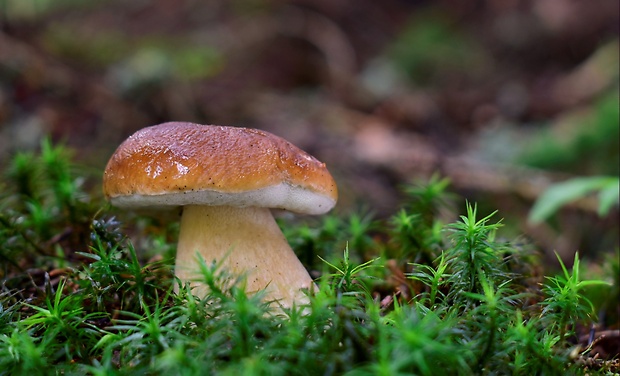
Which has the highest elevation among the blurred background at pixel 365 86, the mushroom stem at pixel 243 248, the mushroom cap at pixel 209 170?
the blurred background at pixel 365 86

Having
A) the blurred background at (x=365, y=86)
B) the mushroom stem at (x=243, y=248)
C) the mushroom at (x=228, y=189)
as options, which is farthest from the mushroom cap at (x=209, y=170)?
the blurred background at (x=365, y=86)

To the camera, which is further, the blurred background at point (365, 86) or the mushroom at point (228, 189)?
the blurred background at point (365, 86)

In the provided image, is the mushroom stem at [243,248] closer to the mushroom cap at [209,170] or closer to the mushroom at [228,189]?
the mushroom at [228,189]

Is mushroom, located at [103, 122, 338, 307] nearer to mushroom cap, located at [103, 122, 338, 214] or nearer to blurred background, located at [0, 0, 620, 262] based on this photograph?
mushroom cap, located at [103, 122, 338, 214]

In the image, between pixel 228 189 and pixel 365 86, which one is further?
pixel 365 86

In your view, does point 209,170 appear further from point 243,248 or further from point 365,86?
point 365,86

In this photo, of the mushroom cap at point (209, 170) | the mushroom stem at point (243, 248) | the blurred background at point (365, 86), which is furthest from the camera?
the blurred background at point (365, 86)

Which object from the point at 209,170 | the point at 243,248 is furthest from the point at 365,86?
the point at 209,170
